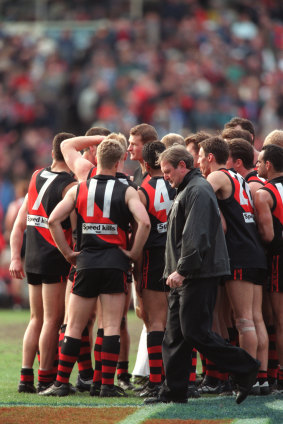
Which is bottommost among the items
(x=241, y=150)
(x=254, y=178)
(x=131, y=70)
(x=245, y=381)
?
(x=245, y=381)

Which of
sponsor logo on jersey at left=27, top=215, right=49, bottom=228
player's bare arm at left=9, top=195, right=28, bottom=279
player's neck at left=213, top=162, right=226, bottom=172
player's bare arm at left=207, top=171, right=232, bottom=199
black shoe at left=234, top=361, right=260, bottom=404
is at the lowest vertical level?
black shoe at left=234, top=361, right=260, bottom=404

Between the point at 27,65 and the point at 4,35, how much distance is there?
61.6 inches

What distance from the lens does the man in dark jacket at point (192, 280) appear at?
20.1ft

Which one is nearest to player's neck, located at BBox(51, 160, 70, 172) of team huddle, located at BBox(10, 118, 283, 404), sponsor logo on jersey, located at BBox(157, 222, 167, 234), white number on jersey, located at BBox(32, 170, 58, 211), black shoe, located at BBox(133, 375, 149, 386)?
team huddle, located at BBox(10, 118, 283, 404)

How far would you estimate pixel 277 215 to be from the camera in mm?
7152

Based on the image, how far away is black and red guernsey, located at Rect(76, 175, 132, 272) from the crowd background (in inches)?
375

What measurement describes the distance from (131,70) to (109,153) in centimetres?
1288

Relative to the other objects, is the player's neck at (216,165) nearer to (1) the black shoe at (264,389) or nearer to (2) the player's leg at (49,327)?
(2) the player's leg at (49,327)

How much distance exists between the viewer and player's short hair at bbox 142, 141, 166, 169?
721 cm

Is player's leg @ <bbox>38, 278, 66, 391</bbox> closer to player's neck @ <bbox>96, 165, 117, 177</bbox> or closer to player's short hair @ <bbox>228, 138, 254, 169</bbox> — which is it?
player's neck @ <bbox>96, 165, 117, 177</bbox>

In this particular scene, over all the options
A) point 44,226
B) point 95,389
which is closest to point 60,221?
point 44,226

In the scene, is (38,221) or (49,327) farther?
(38,221)

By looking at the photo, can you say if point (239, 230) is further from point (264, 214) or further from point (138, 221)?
point (138, 221)

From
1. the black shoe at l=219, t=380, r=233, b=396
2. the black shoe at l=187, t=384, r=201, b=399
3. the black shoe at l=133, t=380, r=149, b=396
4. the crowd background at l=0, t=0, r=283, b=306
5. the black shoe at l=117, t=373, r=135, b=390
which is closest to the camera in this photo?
the black shoe at l=187, t=384, r=201, b=399
